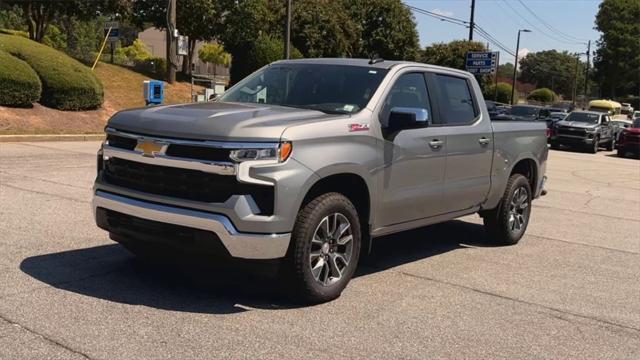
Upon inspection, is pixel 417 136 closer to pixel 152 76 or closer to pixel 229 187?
pixel 229 187

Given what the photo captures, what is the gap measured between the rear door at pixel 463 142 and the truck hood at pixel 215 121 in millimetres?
1564

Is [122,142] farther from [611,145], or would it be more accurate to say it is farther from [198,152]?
[611,145]

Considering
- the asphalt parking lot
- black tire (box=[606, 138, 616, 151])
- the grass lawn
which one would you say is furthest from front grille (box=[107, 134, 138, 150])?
black tire (box=[606, 138, 616, 151])

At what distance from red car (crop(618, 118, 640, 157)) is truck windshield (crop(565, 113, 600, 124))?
1593mm

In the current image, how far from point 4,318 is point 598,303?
4582 mm

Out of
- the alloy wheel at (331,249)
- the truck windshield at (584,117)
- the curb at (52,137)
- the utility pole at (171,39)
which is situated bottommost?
the curb at (52,137)

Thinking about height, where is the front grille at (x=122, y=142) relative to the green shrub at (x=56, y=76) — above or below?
below

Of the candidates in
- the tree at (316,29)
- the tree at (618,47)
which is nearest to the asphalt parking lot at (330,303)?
the tree at (316,29)

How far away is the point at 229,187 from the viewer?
4.51 metres

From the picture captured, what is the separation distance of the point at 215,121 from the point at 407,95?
200 cm

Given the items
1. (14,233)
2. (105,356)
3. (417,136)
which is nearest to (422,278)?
(417,136)

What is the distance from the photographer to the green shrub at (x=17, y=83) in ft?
55.6

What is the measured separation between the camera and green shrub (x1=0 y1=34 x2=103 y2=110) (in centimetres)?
1856

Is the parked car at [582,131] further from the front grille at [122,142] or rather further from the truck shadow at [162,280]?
the front grille at [122,142]
